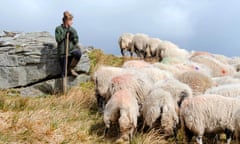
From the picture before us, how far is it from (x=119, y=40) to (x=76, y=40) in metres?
12.4

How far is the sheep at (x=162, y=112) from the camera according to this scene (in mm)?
8320

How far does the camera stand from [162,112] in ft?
27.5

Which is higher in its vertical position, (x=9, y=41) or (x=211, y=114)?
(x=9, y=41)

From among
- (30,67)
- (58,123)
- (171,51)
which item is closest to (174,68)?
(30,67)

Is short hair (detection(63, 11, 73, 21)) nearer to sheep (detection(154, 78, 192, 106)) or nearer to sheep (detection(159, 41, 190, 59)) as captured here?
sheep (detection(154, 78, 192, 106))

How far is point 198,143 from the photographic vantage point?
790cm

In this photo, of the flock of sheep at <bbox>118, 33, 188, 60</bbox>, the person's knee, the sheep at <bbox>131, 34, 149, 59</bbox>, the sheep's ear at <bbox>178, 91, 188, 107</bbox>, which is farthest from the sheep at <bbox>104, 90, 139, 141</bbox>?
the sheep at <bbox>131, 34, 149, 59</bbox>

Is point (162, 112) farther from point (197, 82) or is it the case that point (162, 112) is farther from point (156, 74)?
point (156, 74)

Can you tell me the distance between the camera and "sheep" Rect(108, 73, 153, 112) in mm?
9695

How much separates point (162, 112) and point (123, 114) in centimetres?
75

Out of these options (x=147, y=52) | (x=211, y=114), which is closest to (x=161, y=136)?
(x=211, y=114)

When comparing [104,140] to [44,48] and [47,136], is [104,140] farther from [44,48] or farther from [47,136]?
[44,48]

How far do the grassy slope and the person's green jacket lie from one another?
1.41 metres

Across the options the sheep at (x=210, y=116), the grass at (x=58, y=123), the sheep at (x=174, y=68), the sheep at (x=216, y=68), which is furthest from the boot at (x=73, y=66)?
the sheep at (x=210, y=116)
